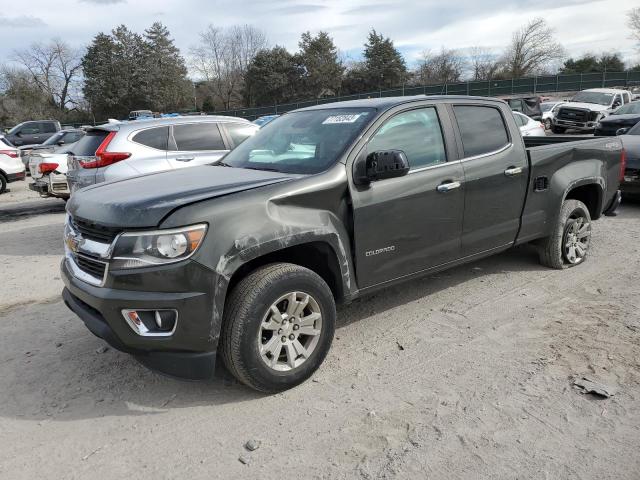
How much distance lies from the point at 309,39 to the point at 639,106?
1782 inches

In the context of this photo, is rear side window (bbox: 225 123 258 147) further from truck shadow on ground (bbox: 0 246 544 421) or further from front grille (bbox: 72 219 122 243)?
front grille (bbox: 72 219 122 243)

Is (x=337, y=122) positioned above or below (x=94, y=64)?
below

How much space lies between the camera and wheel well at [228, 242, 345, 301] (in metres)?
3.40

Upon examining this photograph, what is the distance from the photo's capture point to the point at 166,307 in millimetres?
2871

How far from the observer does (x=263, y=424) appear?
9.95ft

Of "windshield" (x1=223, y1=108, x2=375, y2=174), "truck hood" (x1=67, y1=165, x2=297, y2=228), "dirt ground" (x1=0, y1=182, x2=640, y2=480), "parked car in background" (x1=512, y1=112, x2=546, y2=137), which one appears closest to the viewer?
"dirt ground" (x1=0, y1=182, x2=640, y2=480)

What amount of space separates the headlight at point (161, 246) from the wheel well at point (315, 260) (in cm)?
51

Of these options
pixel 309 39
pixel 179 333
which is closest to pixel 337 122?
pixel 179 333

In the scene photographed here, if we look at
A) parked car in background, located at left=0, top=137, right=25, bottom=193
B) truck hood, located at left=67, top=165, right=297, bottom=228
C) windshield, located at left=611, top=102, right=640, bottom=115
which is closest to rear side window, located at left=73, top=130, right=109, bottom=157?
truck hood, located at left=67, top=165, right=297, bottom=228

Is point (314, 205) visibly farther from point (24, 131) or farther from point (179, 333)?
point (24, 131)

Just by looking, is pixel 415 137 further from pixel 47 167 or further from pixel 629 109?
pixel 629 109

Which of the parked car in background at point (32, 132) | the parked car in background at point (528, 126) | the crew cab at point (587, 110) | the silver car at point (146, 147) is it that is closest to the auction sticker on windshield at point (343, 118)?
the silver car at point (146, 147)

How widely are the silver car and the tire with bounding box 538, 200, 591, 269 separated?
4.49m

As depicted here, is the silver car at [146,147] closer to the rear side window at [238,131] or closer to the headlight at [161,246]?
the rear side window at [238,131]
